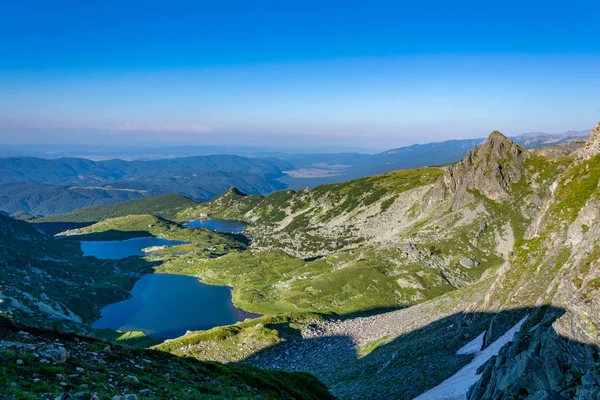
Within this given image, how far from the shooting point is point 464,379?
36781 mm

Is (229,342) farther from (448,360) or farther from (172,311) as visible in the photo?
(172,311)

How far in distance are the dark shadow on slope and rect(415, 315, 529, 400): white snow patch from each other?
4.74ft

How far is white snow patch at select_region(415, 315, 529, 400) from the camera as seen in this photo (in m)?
33.9

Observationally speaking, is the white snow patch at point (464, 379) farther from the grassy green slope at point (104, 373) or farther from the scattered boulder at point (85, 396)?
the scattered boulder at point (85, 396)

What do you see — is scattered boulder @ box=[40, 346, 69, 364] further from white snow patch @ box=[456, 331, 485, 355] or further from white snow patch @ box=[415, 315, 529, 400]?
white snow patch @ box=[456, 331, 485, 355]

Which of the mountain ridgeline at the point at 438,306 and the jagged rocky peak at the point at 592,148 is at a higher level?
the jagged rocky peak at the point at 592,148

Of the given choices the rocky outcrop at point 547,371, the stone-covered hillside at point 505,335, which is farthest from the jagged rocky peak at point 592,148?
the rocky outcrop at point 547,371

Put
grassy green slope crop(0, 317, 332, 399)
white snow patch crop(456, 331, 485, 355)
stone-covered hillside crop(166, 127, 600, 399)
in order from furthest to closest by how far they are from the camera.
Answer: white snow patch crop(456, 331, 485, 355) < stone-covered hillside crop(166, 127, 600, 399) < grassy green slope crop(0, 317, 332, 399)

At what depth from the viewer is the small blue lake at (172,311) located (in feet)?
473

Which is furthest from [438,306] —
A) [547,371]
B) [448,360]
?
[547,371]

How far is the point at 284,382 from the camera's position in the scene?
43875mm

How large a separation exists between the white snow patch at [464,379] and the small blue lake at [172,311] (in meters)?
116

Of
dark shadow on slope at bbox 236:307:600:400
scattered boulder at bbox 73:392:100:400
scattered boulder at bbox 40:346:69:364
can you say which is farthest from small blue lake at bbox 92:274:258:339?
scattered boulder at bbox 73:392:100:400

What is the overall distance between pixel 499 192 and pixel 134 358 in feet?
684
